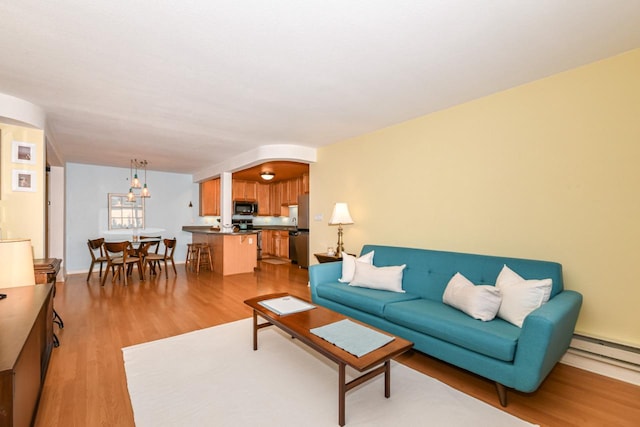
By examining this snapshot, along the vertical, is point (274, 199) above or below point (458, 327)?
above

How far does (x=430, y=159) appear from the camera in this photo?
3449mm

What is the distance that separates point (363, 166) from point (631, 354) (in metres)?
3.27

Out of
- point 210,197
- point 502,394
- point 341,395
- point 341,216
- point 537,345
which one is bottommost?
point 502,394

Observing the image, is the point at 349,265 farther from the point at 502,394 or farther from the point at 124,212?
the point at 124,212

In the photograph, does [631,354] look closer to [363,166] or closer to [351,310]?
[351,310]

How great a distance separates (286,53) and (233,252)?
4817 millimetres

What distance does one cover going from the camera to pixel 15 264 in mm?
2180

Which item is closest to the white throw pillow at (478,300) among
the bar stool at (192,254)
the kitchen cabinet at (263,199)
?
the bar stool at (192,254)

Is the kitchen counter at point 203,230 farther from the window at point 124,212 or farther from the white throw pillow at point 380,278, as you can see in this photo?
the white throw pillow at point 380,278

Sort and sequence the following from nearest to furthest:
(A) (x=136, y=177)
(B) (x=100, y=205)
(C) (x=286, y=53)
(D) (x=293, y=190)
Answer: (C) (x=286, y=53)
(A) (x=136, y=177)
(B) (x=100, y=205)
(D) (x=293, y=190)

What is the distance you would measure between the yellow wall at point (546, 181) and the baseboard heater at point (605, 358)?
0.07m

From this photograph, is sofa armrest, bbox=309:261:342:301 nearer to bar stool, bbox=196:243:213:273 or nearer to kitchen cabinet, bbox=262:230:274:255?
bar stool, bbox=196:243:213:273

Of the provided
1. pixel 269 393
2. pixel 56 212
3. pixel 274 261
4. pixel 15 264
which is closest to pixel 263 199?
pixel 274 261

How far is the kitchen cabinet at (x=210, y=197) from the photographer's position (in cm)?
779
